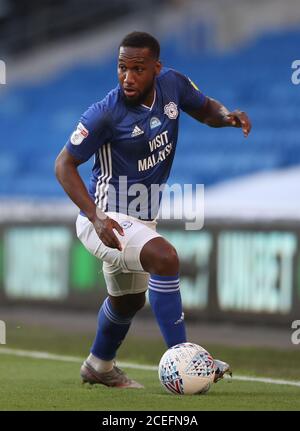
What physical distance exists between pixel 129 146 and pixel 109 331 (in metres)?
1.29

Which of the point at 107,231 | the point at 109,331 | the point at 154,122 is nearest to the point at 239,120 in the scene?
the point at 154,122

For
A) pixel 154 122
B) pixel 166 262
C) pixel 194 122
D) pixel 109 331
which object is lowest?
pixel 109 331

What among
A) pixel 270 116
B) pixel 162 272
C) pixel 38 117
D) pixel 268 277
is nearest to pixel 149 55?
pixel 162 272

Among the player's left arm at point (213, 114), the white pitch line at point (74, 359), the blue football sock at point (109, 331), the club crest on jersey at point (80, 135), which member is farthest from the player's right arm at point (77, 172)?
the white pitch line at point (74, 359)

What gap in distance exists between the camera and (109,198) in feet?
24.5

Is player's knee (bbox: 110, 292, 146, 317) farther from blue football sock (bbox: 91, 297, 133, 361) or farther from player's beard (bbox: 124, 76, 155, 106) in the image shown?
player's beard (bbox: 124, 76, 155, 106)

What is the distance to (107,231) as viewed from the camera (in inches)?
273

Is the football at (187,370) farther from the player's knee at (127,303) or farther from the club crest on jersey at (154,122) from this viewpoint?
the club crest on jersey at (154,122)

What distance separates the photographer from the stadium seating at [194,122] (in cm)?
2062

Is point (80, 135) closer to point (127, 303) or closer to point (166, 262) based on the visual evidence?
point (166, 262)

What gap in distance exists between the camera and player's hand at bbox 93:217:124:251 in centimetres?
691

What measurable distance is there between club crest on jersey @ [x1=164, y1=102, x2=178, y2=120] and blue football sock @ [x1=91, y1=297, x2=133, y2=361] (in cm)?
129

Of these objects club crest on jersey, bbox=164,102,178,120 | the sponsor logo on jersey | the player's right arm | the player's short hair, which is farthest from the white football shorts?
the player's short hair
